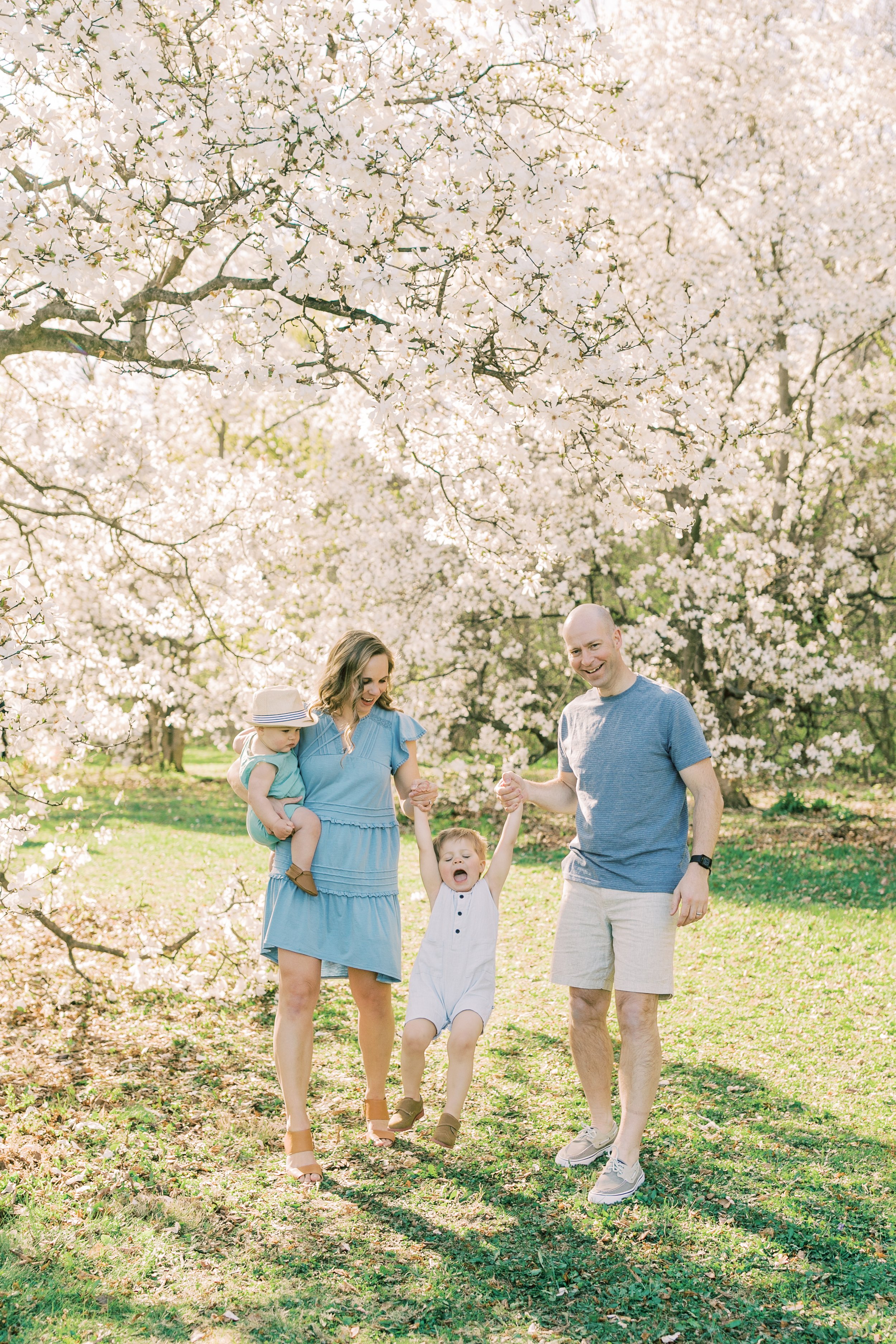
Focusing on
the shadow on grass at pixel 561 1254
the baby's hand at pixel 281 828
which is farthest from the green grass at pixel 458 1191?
the baby's hand at pixel 281 828

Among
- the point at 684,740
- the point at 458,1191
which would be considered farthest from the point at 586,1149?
the point at 684,740

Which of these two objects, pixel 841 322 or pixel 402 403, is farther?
pixel 841 322

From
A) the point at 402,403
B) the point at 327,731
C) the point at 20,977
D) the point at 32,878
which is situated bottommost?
the point at 20,977

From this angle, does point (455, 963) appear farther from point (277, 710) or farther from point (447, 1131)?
point (277, 710)

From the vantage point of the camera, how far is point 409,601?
15.3m

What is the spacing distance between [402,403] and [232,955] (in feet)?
12.3

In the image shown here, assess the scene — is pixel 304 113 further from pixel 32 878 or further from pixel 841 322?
pixel 841 322

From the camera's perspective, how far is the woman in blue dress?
4.25 meters

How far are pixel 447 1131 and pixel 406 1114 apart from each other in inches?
11.5

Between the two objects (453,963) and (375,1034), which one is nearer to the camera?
(453,963)

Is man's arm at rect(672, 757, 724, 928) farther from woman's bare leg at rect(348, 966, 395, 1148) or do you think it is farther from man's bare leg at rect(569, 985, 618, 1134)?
woman's bare leg at rect(348, 966, 395, 1148)

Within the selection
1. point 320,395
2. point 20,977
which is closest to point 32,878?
point 20,977

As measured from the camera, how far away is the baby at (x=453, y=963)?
4242 mm

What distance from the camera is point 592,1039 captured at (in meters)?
4.26
